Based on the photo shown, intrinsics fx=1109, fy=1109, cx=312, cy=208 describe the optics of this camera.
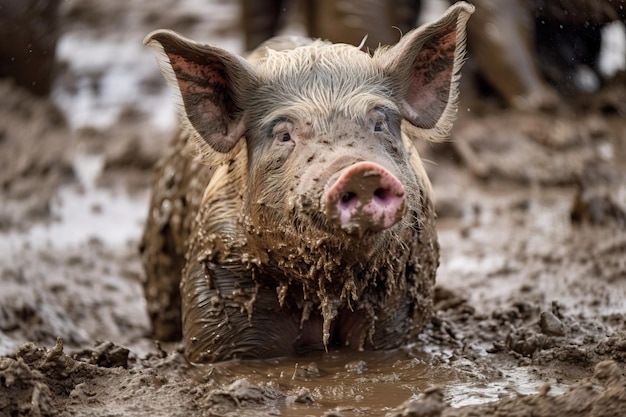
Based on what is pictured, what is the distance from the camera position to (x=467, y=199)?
9.73m

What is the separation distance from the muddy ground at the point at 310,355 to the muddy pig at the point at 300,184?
0.18 meters

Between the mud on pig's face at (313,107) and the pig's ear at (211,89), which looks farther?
the pig's ear at (211,89)

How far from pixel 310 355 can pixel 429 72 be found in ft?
4.72

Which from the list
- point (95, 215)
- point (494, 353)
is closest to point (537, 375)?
point (494, 353)

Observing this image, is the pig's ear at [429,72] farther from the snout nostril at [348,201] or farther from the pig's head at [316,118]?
the snout nostril at [348,201]

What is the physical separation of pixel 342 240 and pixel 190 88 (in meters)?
1.16

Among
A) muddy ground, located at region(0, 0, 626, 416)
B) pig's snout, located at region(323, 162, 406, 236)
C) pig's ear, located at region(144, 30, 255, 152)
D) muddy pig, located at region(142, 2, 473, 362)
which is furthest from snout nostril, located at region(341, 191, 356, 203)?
pig's ear, located at region(144, 30, 255, 152)

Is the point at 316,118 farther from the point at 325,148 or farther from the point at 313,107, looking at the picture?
the point at 325,148

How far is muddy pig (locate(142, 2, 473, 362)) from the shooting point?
15.1 ft

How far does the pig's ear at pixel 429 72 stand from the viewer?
5.08 m

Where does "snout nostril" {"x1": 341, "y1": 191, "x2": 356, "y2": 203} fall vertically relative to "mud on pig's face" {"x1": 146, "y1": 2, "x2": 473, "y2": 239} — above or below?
below

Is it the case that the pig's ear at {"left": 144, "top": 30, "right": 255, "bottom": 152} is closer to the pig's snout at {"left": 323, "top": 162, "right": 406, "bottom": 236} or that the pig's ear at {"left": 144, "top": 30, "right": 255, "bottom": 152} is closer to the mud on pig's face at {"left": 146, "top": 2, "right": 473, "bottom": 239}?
the mud on pig's face at {"left": 146, "top": 2, "right": 473, "bottom": 239}

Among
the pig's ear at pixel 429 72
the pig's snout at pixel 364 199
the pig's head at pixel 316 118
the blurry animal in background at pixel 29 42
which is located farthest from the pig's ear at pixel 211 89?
the blurry animal in background at pixel 29 42

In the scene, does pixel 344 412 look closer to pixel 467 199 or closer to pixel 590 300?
pixel 590 300
